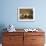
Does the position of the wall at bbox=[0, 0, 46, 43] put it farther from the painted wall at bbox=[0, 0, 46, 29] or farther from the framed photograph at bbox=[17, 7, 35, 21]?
the framed photograph at bbox=[17, 7, 35, 21]

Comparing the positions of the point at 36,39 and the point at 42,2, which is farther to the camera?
the point at 42,2

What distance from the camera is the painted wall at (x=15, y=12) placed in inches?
166

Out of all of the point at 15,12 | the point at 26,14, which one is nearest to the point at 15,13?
the point at 15,12

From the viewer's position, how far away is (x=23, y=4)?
4.22 meters

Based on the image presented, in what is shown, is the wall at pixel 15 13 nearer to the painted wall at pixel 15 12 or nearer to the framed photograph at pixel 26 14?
the painted wall at pixel 15 12

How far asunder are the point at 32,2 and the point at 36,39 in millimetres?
1246

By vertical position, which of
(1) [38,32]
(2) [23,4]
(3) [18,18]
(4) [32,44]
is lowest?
(4) [32,44]

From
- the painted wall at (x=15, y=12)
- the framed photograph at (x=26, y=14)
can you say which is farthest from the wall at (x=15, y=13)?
the framed photograph at (x=26, y=14)

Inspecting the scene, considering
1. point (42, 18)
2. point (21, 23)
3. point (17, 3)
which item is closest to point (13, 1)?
point (17, 3)

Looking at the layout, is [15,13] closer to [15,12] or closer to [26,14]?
[15,12]

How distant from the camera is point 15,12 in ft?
13.9

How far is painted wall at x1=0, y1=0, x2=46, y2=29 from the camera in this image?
4.22 m

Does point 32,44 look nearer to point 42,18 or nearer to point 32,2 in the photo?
point 42,18

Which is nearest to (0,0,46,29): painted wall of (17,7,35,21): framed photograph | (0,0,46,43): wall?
(0,0,46,43): wall
